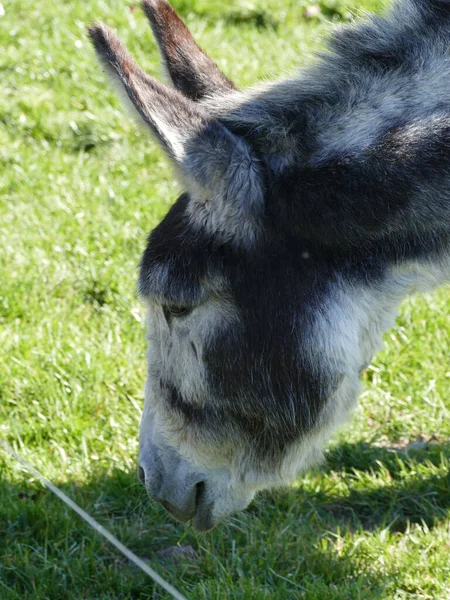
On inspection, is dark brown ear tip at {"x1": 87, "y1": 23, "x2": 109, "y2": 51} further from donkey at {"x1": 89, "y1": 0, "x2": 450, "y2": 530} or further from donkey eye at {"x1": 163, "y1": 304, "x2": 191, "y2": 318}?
donkey eye at {"x1": 163, "y1": 304, "x2": 191, "y2": 318}

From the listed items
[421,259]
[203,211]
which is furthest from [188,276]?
[421,259]

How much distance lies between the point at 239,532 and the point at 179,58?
1.99 metres

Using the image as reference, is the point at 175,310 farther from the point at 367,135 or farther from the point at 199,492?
the point at 367,135

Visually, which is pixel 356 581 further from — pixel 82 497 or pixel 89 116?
pixel 89 116

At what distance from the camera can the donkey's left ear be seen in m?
2.64

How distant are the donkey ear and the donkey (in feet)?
0.71

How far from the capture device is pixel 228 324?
294 centimetres

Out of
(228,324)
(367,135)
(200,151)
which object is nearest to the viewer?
(200,151)

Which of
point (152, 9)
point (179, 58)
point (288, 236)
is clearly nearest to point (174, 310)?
point (288, 236)

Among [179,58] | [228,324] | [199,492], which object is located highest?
[179,58]

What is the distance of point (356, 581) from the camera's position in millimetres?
3564

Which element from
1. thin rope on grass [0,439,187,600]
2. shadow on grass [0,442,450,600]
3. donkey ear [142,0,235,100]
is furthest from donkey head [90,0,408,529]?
shadow on grass [0,442,450,600]

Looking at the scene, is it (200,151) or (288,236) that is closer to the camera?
(200,151)

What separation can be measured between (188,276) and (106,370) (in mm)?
1977
